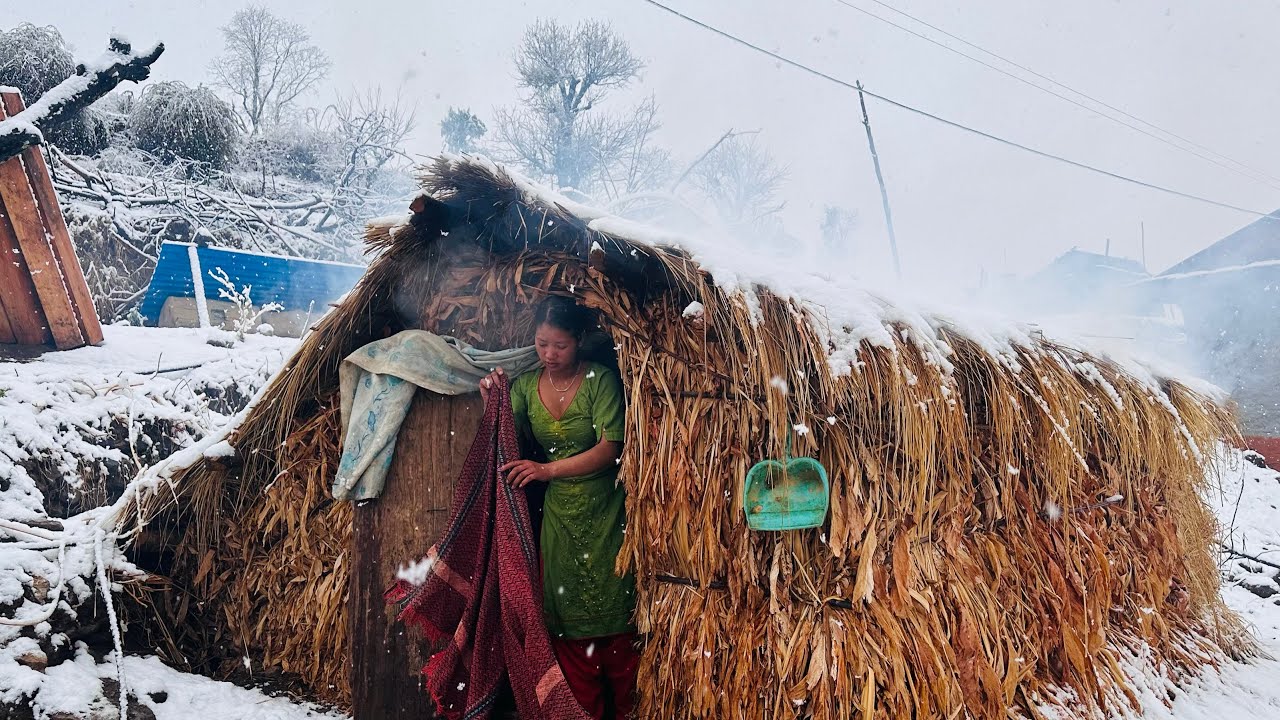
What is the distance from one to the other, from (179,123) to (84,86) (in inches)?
397

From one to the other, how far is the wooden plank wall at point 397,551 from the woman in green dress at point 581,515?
0.39 meters

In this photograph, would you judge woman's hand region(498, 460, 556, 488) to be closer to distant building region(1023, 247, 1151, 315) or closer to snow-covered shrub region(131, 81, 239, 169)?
snow-covered shrub region(131, 81, 239, 169)

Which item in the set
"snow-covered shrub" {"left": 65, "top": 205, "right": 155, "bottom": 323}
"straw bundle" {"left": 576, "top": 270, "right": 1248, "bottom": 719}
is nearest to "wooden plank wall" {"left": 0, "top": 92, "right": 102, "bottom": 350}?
"straw bundle" {"left": 576, "top": 270, "right": 1248, "bottom": 719}

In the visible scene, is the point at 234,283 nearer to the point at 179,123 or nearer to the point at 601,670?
the point at 179,123

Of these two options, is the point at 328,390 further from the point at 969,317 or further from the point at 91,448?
the point at 969,317

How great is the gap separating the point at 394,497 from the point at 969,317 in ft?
10.2

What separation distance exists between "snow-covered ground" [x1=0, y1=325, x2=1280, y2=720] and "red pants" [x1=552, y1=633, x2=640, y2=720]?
154cm

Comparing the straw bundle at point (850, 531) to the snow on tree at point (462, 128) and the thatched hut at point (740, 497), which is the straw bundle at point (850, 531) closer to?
the thatched hut at point (740, 497)

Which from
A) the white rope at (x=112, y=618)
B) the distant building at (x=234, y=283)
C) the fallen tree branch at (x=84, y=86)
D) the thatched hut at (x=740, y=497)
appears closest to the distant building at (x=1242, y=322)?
the thatched hut at (x=740, y=497)

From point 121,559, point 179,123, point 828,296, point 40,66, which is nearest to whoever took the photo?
point 828,296

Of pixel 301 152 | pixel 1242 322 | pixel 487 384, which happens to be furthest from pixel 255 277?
pixel 1242 322

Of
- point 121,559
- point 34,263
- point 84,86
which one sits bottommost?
point 121,559

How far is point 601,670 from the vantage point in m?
3.19

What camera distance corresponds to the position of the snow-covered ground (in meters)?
3.14
